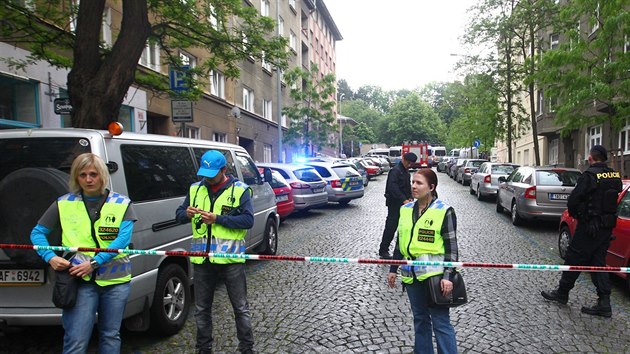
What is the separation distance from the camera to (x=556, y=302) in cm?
516

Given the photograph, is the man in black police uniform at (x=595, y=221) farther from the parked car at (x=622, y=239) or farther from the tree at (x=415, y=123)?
the tree at (x=415, y=123)

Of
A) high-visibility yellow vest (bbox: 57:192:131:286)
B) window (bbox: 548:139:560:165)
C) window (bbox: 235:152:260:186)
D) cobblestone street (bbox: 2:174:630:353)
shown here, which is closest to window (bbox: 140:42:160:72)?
window (bbox: 235:152:260:186)

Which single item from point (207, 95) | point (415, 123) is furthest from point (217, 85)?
point (415, 123)

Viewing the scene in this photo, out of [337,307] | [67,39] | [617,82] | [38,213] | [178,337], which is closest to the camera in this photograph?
[38,213]

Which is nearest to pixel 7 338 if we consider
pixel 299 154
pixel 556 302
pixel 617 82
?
pixel 556 302

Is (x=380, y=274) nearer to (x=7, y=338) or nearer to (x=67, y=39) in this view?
(x=7, y=338)

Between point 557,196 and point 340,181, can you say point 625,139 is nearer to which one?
point 557,196

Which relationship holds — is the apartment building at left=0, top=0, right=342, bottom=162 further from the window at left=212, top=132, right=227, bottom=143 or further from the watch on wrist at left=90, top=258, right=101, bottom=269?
the watch on wrist at left=90, top=258, right=101, bottom=269

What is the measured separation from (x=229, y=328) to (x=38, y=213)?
203 centimetres

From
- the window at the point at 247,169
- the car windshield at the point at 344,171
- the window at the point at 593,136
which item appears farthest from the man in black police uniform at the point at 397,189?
the window at the point at 593,136

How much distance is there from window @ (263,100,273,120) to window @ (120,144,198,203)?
2394cm

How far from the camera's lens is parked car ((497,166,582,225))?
9.91 m

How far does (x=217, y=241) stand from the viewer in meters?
3.56

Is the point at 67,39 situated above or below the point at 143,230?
above
